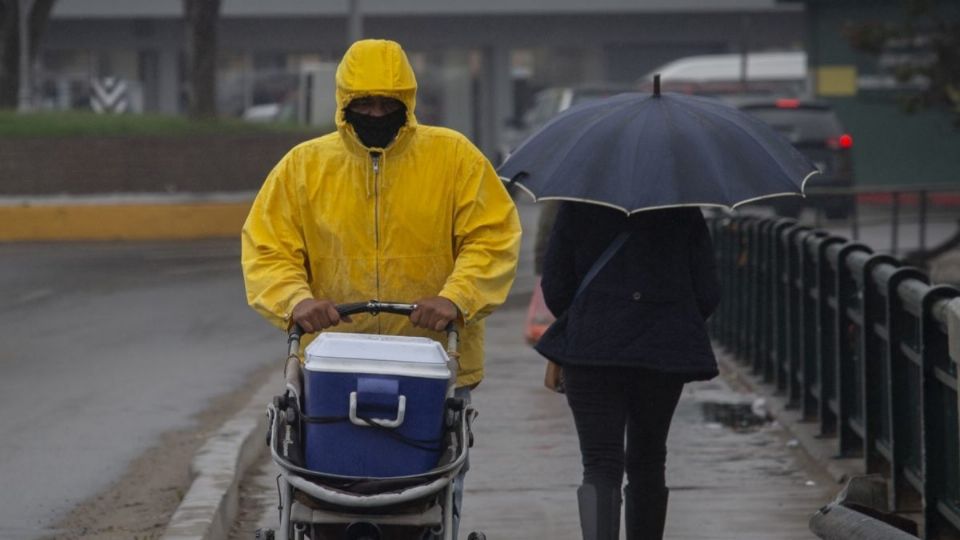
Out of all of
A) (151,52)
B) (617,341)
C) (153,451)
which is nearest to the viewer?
(617,341)

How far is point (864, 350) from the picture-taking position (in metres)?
8.12

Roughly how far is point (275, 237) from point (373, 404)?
777 millimetres

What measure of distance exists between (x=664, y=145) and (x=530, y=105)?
42341mm

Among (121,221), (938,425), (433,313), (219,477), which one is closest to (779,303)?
(219,477)

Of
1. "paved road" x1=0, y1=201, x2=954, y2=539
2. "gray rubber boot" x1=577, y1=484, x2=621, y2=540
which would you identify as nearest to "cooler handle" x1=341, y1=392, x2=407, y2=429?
"gray rubber boot" x1=577, y1=484, x2=621, y2=540

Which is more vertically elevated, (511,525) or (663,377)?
(663,377)

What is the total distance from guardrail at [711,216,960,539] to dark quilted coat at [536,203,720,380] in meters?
0.81

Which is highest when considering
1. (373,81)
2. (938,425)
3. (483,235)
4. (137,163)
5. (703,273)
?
(373,81)

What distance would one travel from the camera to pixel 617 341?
227 inches

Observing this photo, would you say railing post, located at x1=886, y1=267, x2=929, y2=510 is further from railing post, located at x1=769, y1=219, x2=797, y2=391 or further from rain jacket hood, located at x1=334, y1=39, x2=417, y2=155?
railing post, located at x1=769, y1=219, x2=797, y2=391

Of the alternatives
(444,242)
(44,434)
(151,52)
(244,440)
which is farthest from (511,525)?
(151,52)

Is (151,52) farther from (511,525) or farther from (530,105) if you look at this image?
(511,525)

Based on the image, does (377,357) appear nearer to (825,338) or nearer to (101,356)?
(825,338)

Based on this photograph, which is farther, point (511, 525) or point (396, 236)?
point (511, 525)
